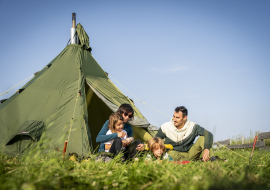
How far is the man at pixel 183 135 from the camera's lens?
3.64 m

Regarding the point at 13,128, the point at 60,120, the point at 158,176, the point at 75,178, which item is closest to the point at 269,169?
the point at 158,176

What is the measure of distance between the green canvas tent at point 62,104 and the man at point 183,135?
2.77 ft

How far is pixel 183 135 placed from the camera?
148 inches

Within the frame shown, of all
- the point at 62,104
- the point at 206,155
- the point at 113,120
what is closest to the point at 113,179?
the point at 113,120

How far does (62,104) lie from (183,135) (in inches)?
94.1

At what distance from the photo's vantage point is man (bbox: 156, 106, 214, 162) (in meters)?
3.64

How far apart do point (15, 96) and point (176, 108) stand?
3.39m

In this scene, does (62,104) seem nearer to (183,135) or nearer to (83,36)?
(83,36)

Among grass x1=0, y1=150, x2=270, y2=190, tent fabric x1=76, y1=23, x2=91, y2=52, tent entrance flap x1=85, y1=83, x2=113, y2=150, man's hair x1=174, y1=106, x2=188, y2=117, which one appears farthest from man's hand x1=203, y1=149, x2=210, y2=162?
tent fabric x1=76, y1=23, x2=91, y2=52

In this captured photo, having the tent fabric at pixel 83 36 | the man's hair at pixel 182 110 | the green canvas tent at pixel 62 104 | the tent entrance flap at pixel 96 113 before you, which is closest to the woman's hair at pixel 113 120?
the green canvas tent at pixel 62 104

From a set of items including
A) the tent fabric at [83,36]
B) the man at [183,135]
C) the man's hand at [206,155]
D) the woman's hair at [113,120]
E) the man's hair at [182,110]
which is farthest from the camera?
the tent fabric at [83,36]

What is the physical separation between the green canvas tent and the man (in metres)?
0.84

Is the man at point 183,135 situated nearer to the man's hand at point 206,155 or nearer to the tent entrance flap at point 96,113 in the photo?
the man's hand at point 206,155

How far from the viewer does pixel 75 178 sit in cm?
166
